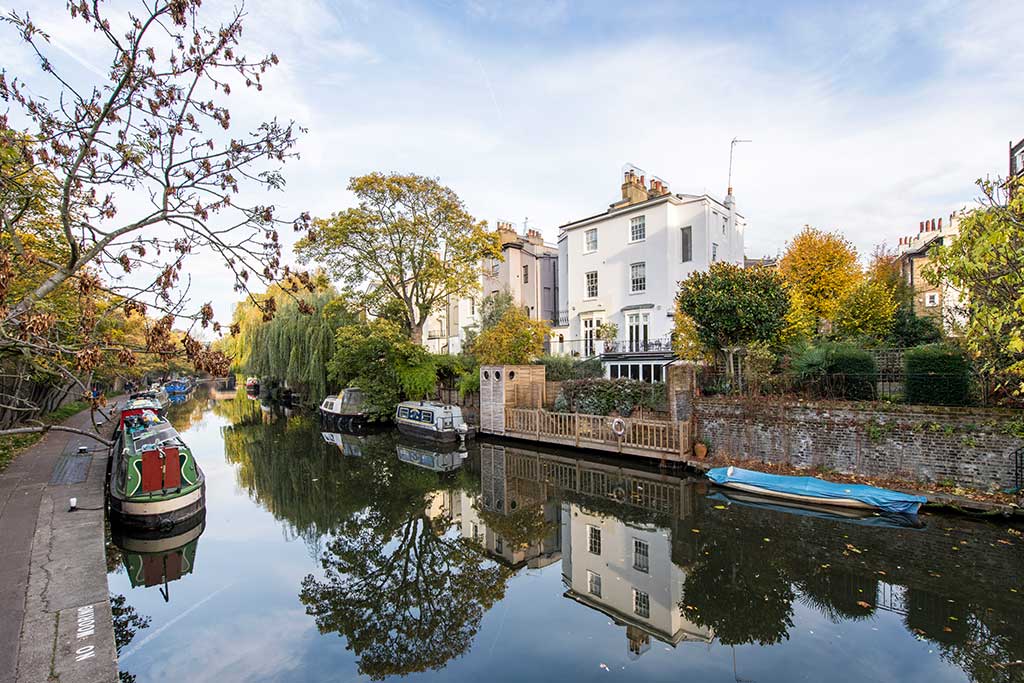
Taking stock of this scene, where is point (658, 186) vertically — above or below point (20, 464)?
above

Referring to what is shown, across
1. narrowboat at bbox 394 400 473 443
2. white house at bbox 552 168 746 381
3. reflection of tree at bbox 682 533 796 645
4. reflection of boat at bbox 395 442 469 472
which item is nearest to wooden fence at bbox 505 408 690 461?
narrowboat at bbox 394 400 473 443

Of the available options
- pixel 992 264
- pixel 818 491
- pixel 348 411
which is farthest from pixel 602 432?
pixel 348 411

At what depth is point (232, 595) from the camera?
28.8 feet

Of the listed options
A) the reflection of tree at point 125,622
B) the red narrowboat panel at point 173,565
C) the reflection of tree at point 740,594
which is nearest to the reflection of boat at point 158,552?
the red narrowboat panel at point 173,565

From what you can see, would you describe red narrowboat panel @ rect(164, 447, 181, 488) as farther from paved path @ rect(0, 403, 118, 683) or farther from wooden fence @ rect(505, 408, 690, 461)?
wooden fence @ rect(505, 408, 690, 461)

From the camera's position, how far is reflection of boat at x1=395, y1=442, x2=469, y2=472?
18.0 m

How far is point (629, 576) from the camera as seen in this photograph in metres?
9.15

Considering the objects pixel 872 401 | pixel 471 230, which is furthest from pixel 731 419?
pixel 471 230

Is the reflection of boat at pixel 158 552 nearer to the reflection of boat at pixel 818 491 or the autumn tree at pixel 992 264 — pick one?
the reflection of boat at pixel 818 491

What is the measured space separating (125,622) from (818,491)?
45.2 feet

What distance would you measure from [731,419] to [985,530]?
20.8 feet

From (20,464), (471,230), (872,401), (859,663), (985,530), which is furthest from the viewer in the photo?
(471,230)

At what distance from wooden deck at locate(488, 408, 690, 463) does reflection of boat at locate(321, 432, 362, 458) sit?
20.3ft

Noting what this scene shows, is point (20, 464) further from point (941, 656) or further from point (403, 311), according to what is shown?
point (941, 656)
